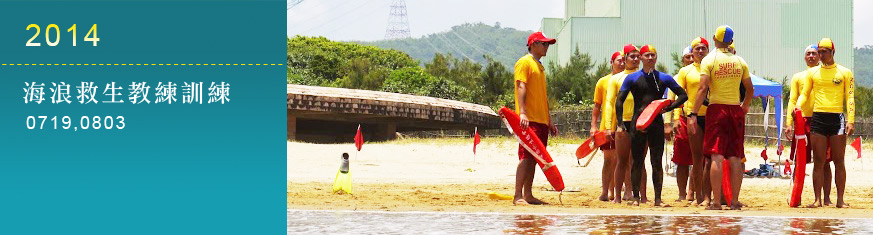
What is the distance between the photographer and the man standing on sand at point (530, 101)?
442 inches

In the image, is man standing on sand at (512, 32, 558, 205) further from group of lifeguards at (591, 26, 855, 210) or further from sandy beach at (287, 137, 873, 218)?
group of lifeguards at (591, 26, 855, 210)

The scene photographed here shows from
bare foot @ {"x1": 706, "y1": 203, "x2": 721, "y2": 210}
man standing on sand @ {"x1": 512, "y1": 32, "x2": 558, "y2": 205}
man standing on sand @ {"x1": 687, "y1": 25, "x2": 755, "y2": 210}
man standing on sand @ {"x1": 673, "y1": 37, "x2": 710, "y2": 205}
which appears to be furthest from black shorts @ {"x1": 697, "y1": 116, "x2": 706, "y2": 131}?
man standing on sand @ {"x1": 512, "y1": 32, "x2": 558, "y2": 205}

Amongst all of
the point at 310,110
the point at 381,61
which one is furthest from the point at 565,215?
the point at 381,61

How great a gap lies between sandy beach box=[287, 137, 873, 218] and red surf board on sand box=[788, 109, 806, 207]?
0.18m

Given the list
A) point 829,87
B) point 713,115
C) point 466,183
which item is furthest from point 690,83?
point 466,183

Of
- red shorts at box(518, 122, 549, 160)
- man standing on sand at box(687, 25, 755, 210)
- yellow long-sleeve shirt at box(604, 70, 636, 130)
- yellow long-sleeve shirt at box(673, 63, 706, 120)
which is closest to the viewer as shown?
man standing on sand at box(687, 25, 755, 210)

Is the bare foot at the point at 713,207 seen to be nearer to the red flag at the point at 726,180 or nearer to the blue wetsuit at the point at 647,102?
the red flag at the point at 726,180

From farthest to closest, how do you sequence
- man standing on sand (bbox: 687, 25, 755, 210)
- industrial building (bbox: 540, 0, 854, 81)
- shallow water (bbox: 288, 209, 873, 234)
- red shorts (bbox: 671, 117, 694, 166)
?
1. industrial building (bbox: 540, 0, 854, 81)
2. red shorts (bbox: 671, 117, 694, 166)
3. man standing on sand (bbox: 687, 25, 755, 210)
4. shallow water (bbox: 288, 209, 873, 234)

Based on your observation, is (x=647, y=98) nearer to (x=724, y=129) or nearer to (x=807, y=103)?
(x=724, y=129)

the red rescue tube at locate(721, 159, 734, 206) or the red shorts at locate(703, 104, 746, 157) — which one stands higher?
the red shorts at locate(703, 104, 746, 157)

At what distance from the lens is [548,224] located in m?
8.87

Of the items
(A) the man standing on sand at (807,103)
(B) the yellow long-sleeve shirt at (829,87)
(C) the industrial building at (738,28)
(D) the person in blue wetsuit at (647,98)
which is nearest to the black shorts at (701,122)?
(D) the person in blue wetsuit at (647,98)

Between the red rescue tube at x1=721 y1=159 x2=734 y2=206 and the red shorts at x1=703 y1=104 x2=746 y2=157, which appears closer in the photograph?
the red shorts at x1=703 y1=104 x2=746 y2=157

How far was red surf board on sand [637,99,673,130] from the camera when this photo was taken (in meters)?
11.0
